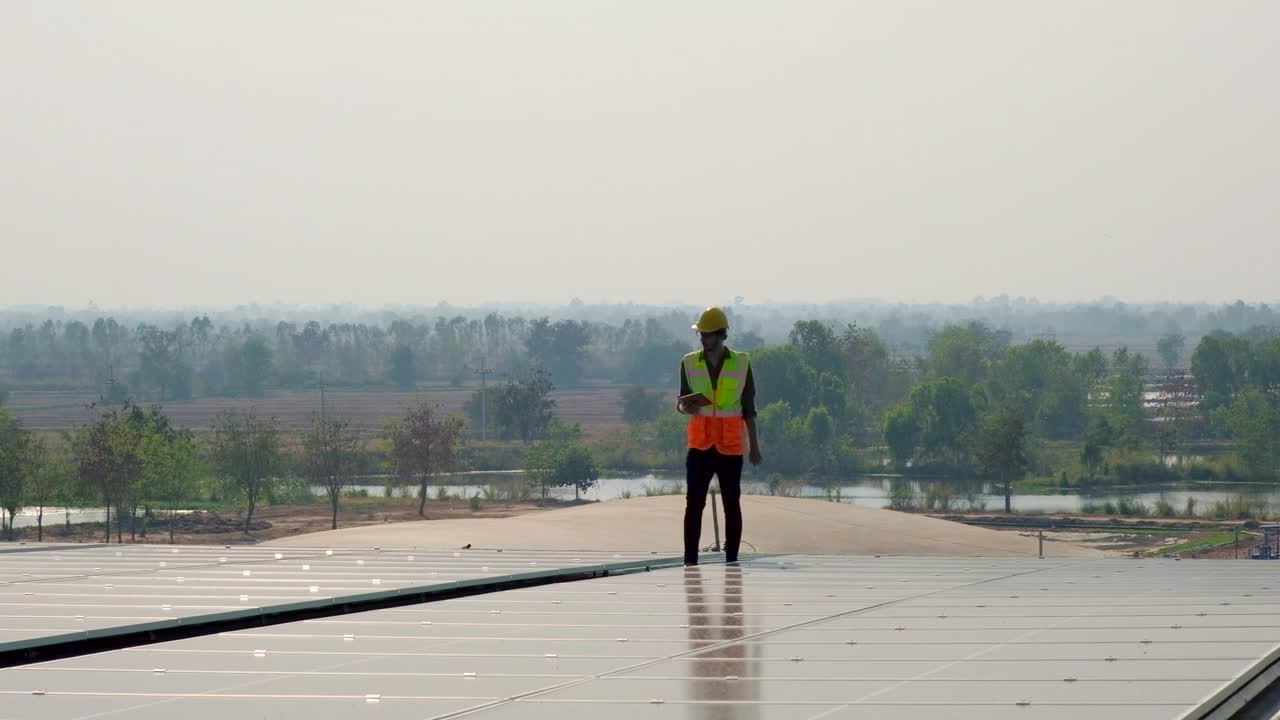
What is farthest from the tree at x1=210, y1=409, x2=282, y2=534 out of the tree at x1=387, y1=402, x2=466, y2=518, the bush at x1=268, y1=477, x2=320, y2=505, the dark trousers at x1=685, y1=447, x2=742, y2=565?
the dark trousers at x1=685, y1=447, x2=742, y2=565

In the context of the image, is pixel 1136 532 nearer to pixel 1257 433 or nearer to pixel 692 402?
pixel 1257 433

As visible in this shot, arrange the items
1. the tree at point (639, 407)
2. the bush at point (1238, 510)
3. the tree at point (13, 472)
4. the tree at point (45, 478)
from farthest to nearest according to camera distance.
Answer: the tree at point (639, 407), the bush at point (1238, 510), the tree at point (45, 478), the tree at point (13, 472)

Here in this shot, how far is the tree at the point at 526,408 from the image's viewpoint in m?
131

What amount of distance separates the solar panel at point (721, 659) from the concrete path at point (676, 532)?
1965cm

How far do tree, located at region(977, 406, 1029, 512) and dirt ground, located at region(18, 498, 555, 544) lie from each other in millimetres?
24247

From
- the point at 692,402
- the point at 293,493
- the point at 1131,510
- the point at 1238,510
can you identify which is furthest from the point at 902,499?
the point at 692,402

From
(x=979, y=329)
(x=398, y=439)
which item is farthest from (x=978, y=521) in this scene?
(x=979, y=329)

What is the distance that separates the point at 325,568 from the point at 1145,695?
7.24 m

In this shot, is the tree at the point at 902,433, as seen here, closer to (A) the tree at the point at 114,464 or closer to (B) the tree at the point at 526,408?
(B) the tree at the point at 526,408

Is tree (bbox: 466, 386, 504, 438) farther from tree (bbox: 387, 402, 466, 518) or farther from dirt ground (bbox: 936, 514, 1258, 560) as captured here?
dirt ground (bbox: 936, 514, 1258, 560)

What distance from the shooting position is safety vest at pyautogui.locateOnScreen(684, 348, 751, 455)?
12461 mm

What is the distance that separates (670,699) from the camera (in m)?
5.66

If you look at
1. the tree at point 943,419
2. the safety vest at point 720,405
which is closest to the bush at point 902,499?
the tree at point 943,419

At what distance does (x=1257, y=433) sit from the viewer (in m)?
111
